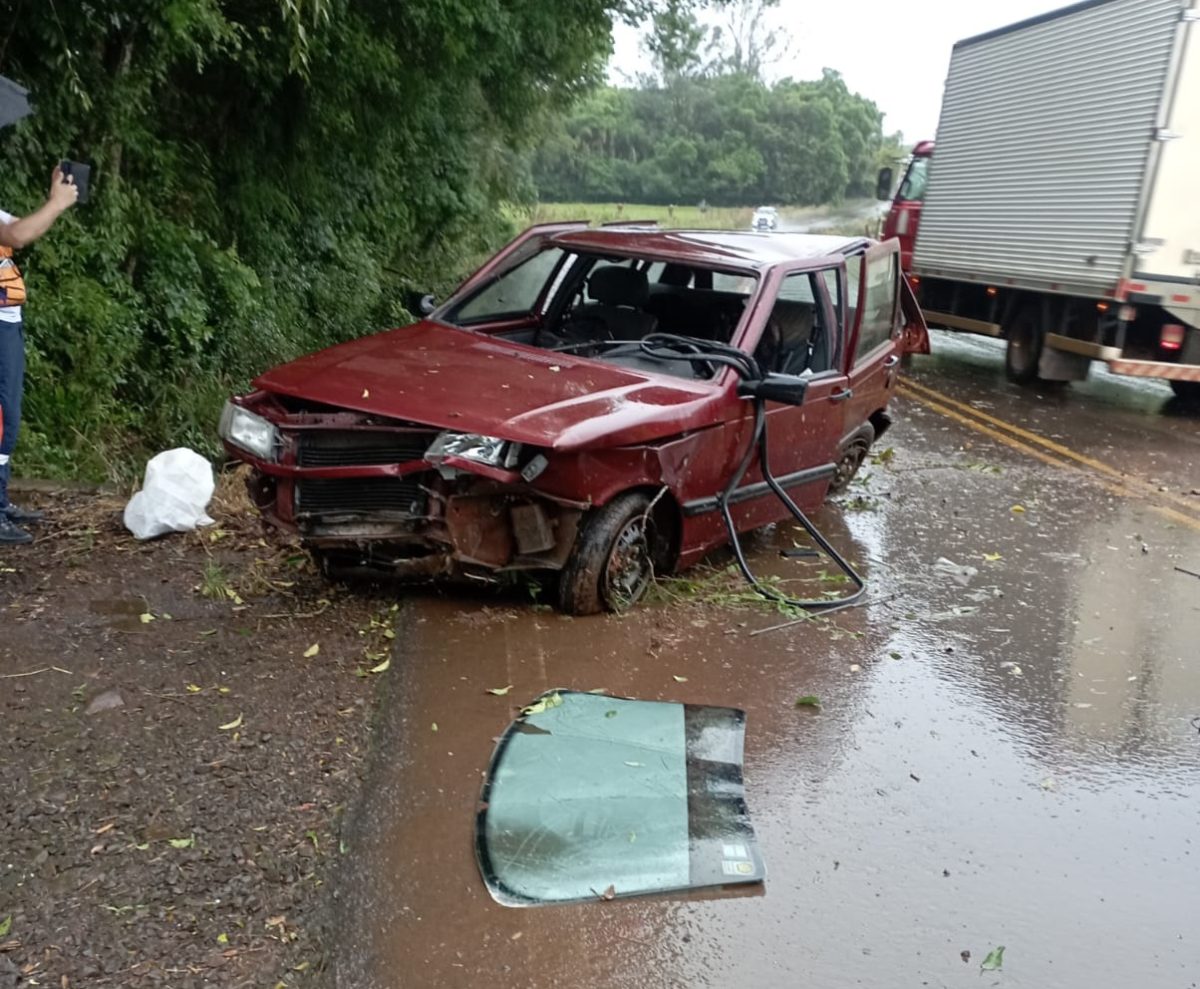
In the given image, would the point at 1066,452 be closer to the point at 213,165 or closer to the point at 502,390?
the point at 502,390

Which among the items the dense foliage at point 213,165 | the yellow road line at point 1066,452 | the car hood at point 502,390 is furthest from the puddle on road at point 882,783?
the dense foliage at point 213,165

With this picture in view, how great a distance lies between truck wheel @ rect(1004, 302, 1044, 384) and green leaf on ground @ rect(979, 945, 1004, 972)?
36.6ft

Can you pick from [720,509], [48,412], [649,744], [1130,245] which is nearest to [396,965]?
[649,744]

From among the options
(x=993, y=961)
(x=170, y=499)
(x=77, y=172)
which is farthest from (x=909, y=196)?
(x=993, y=961)

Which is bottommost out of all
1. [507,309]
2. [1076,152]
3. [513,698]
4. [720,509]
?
[513,698]

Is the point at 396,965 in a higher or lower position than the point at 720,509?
lower

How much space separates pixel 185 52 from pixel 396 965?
19.9ft

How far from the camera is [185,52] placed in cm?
701

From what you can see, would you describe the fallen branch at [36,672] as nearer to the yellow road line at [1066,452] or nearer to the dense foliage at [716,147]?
the yellow road line at [1066,452]

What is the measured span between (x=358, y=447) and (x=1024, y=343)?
1100cm

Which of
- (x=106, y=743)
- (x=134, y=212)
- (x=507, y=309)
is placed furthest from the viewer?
(x=134, y=212)

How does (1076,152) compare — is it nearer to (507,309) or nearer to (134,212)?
(507,309)

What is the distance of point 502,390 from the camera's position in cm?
501

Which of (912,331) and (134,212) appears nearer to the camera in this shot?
(134,212)
